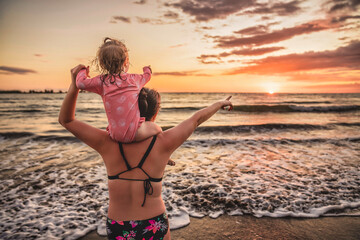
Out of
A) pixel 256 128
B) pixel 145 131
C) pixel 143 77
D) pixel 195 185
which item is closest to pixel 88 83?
pixel 143 77

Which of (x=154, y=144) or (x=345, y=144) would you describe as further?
(x=345, y=144)

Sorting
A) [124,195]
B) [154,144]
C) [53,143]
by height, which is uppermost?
[154,144]

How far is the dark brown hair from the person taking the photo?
4.90 ft

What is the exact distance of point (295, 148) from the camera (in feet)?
30.8

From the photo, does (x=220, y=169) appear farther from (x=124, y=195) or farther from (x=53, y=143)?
(x=53, y=143)

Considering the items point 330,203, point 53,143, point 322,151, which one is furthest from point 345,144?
point 53,143

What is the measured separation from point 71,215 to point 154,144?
3.61 meters

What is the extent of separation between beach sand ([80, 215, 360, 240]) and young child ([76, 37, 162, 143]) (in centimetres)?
275

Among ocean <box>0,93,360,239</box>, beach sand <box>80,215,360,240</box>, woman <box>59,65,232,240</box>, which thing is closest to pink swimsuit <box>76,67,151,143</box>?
woman <box>59,65,232,240</box>

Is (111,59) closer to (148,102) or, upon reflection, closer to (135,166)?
(148,102)

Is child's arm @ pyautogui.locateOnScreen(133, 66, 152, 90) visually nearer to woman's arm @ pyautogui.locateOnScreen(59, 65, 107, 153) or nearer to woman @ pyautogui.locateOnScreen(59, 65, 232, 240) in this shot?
woman @ pyautogui.locateOnScreen(59, 65, 232, 240)

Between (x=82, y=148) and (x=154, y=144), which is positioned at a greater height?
(x=154, y=144)

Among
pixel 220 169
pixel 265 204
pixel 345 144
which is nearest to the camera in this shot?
pixel 265 204

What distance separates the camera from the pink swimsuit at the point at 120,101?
1.36m
